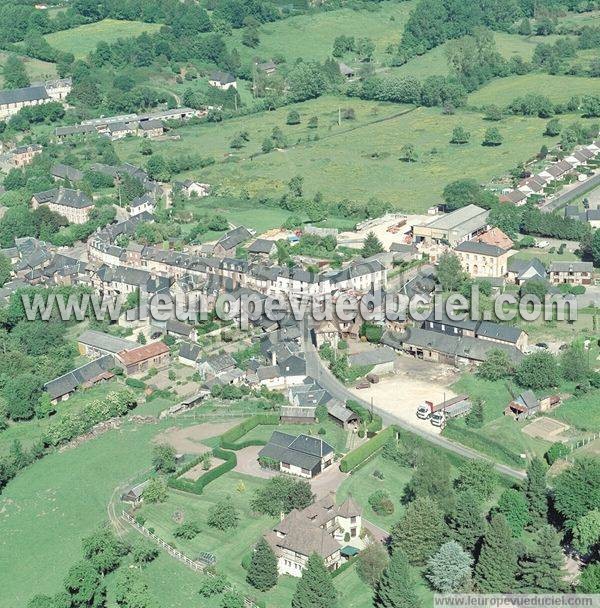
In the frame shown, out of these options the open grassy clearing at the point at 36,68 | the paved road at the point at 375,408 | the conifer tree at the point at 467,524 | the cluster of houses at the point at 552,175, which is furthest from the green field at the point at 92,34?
the conifer tree at the point at 467,524

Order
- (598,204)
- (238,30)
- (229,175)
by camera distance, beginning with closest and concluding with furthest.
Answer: (598,204) → (229,175) → (238,30)

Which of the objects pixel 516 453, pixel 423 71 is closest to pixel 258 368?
pixel 516 453

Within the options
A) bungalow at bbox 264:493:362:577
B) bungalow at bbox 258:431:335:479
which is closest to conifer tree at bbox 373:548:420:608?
bungalow at bbox 264:493:362:577

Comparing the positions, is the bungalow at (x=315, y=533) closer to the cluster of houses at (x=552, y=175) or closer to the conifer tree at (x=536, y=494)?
the conifer tree at (x=536, y=494)

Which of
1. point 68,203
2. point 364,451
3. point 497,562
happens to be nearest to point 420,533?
point 497,562

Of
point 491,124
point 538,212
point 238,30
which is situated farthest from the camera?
point 238,30

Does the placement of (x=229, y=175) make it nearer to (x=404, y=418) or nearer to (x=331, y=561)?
(x=404, y=418)
